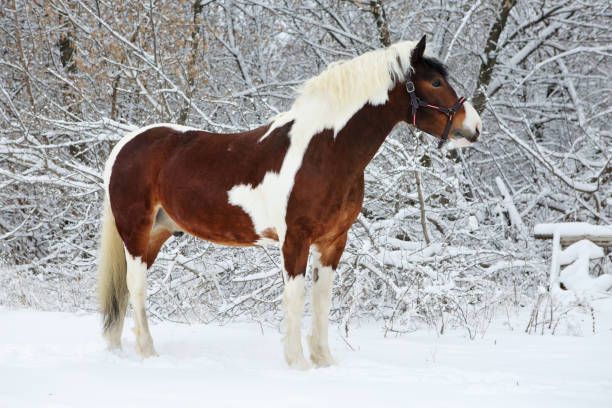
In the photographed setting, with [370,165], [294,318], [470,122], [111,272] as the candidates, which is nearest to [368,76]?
[470,122]

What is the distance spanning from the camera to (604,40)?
28.2ft

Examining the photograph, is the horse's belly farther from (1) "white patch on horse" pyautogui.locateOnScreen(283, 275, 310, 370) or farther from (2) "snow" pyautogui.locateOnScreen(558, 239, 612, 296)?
(2) "snow" pyautogui.locateOnScreen(558, 239, 612, 296)

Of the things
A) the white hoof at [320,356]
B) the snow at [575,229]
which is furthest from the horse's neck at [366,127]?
the snow at [575,229]

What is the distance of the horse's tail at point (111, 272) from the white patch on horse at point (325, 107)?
1.14m

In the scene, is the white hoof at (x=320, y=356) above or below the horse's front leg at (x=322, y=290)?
below

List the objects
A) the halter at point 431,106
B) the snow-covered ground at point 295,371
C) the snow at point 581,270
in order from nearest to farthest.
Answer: the snow-covered ground at point 295,371 → the halter at point 431,106 → the snow at point 581,270

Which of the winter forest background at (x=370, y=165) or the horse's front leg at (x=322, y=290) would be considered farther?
the winter forest background at (x=370, y=165)

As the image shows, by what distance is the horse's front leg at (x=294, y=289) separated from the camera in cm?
322

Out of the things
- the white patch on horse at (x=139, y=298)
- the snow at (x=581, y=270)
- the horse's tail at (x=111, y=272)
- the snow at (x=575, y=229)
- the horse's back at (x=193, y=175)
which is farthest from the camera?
the snow at (x=575, y=229)

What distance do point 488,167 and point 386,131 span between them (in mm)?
6826

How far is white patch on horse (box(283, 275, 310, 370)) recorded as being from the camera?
3268mm

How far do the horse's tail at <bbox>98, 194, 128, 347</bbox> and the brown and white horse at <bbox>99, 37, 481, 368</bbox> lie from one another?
25 cm

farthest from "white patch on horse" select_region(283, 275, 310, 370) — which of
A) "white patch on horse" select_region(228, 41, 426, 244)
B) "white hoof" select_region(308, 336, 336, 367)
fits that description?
"white patch on horse" select_region(228, 41, 426, 244)

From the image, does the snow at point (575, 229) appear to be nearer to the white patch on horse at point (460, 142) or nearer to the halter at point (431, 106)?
the white patch on horse at point (460, 142)
